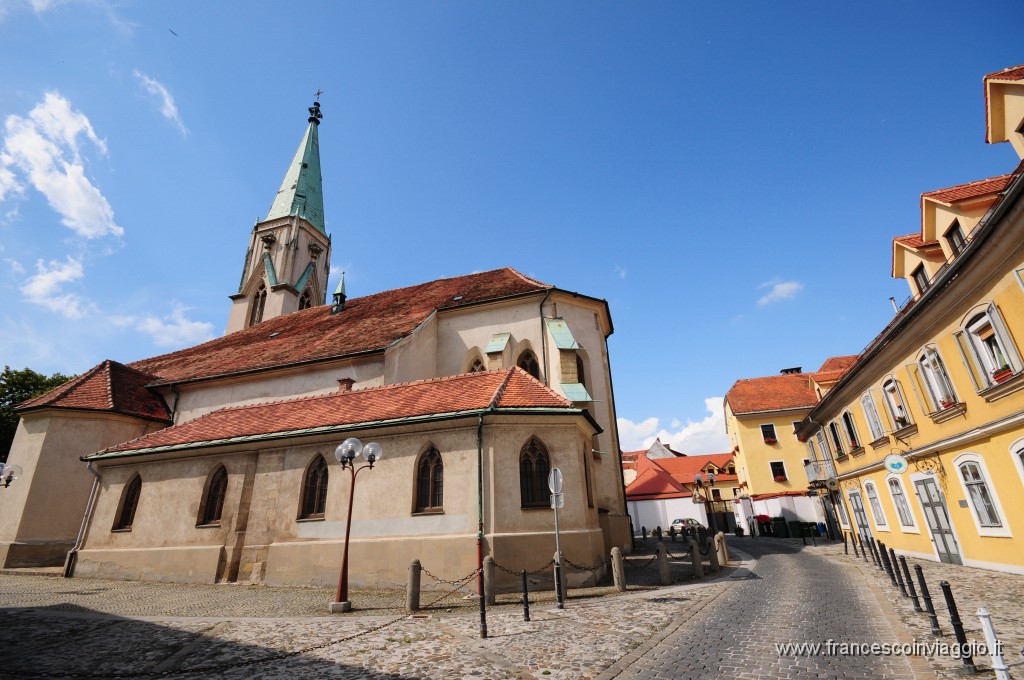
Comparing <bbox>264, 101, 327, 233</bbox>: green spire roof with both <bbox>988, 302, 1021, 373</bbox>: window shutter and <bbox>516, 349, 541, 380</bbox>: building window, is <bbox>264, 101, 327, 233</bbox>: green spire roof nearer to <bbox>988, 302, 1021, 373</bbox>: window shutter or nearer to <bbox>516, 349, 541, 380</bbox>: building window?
<bbox>516, 349, 541, 380</bbox>: building window

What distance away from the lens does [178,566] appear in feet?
46.7

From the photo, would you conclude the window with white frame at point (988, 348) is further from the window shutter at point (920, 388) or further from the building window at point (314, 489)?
the building window at point (314, 489)

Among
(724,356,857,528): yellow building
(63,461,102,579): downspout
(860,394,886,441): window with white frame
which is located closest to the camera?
(63,461,102,579): downspout

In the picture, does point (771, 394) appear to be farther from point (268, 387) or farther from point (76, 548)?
point (76, 548)

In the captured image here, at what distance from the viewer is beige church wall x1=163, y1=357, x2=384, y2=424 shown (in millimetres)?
18344

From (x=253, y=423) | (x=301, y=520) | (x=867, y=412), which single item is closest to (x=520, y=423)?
(x=301, y=520)

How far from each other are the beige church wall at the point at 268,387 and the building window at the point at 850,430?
1868cm

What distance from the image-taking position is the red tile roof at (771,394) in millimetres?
35812

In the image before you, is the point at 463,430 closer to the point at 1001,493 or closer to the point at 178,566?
the point at 178,566

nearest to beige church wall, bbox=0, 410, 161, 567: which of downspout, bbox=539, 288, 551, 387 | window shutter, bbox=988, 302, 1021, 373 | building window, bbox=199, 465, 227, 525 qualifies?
building window, bbox=199, 465, 227, 525

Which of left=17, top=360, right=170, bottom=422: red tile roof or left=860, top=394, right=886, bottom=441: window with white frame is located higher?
left=17, top=360, right=170, bottom=422: red tile roof

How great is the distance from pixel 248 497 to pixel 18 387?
95.4 feet

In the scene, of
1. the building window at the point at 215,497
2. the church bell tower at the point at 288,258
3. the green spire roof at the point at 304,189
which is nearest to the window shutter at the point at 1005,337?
the building window at the point at 215,497

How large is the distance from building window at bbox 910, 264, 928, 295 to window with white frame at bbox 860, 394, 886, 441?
4215 mm
